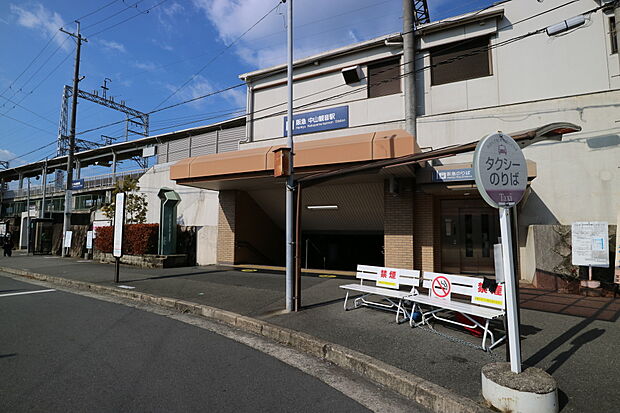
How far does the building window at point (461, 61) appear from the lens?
1166 centimetres

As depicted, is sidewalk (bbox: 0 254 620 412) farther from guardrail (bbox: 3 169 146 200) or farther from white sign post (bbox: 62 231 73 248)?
guardrail (bbox: 3 169 146 200)

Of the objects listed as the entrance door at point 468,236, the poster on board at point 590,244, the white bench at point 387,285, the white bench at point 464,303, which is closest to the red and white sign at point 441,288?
the white bench at point 464,303

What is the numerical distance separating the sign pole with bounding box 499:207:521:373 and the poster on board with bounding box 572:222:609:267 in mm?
6133

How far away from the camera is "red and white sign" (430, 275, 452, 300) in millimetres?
5844

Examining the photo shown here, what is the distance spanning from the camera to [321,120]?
13734mm

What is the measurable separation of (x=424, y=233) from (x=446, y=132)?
3489 mm

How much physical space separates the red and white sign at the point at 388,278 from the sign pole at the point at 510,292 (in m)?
3.47

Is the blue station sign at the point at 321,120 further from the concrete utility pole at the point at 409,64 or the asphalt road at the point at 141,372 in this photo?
the asphalt road at the point at 141,372

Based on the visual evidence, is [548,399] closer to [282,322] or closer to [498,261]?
[498,261]

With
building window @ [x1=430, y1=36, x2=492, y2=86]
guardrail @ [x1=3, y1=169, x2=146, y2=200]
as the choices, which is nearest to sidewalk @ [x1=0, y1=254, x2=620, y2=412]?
building window @ [x1=430, y1=36, x2=492, y2=86]

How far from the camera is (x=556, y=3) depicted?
10.8 m

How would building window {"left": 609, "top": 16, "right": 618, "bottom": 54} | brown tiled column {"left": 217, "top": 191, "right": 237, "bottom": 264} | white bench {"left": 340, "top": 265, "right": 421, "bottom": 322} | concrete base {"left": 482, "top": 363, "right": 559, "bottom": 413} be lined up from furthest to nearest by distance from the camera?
brown tiled column {"left": 217, "top": 191, "right": 237, "bottom": 264} < building window {"left": 609, "top": 16, "right": 618, "bottom": 54} < white bench {"left": 340, "top": 265, "right": 421, "bottom": 322} < concrete base {"left": 482, "top": 363, "right": 559, "bottom": 413}

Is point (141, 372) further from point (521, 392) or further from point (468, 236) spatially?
point (468, 236)

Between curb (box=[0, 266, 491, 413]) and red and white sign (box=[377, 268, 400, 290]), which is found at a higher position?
→ red and white sign (box=[377, 268, 400, 290])
